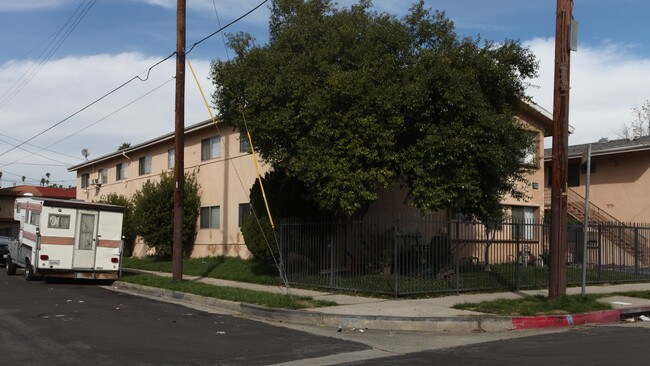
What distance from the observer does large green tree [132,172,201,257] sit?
91.1 feet

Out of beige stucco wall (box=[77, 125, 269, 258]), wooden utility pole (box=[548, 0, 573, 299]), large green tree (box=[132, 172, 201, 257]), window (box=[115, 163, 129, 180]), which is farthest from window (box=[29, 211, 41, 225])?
window (box=[115, 163, 129, 180])

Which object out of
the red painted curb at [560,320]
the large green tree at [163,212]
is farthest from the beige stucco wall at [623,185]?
the large green tree at [163,212]

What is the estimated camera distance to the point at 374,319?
11.6 m

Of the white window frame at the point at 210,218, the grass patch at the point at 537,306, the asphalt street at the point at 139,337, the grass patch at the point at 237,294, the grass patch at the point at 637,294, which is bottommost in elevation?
the asphalt street at the point at 139,337

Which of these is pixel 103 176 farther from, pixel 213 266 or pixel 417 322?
pixel 417 322

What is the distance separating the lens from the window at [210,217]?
27391 mm

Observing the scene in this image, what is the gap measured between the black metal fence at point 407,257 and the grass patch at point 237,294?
1998 mm

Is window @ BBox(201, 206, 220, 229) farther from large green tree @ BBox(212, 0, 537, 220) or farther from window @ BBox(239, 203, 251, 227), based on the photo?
large green tree @ BBox(212, 0, 537, 220)

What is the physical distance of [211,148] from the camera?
1100 inches

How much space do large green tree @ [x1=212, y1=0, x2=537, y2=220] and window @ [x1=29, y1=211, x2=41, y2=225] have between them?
7.99 m

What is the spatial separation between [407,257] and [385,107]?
3.94 meters

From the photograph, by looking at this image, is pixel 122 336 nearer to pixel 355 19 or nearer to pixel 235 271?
pixel 355 19

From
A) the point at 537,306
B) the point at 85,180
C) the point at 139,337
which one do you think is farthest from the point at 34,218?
the point at 85,180

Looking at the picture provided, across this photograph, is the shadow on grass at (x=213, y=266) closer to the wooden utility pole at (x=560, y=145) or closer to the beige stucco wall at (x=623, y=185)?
the wooden utility pole at (x=560, y=145)
